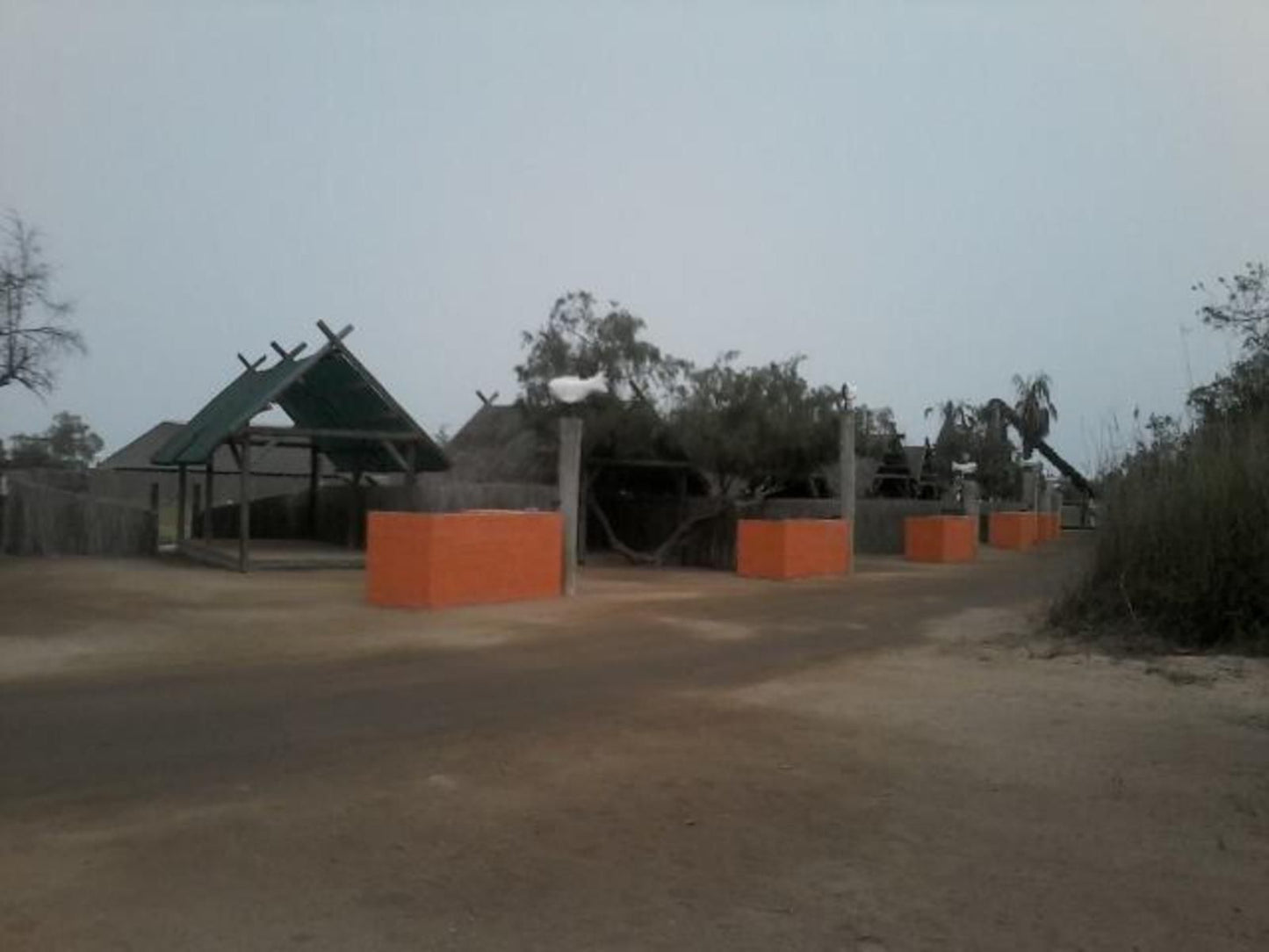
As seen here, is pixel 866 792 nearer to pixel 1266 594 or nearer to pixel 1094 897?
pixel 1094 897

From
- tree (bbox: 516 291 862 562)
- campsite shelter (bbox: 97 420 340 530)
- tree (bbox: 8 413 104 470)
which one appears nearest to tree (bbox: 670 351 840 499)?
tree (bbox: 516 291 862 562)

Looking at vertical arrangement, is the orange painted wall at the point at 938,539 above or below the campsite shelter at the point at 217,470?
below

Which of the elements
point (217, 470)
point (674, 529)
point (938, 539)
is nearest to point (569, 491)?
point (674, 529)

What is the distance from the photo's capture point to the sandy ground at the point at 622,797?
15.1 ft

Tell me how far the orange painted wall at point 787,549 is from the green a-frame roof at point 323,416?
23.4 ft

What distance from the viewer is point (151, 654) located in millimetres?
12023

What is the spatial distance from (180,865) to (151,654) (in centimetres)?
745

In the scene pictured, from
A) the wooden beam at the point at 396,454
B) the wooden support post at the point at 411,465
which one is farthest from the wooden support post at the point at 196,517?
the wooden support post at the point at 411,465

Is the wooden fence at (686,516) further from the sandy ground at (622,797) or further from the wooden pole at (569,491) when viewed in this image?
the sandy ground at (622,797)

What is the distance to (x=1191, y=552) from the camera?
13336 millimetres

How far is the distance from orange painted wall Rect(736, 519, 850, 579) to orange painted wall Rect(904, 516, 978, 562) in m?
8.17

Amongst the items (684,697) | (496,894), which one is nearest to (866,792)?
(496,894)

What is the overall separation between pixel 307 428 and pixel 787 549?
11.4 meters

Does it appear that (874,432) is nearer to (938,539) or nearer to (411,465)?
(938,539)
